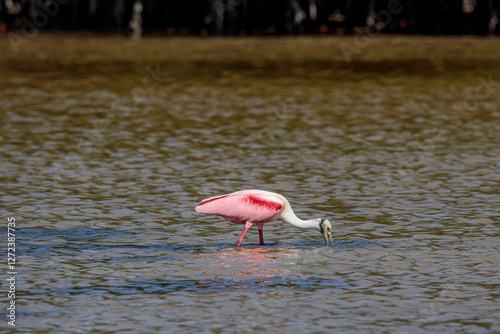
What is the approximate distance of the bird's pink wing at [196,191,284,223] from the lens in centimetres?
959

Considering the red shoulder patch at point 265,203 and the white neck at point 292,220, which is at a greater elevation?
the red shoulder patch at point 265,203

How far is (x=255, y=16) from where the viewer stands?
41.7 metres

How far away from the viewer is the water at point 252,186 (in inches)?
311

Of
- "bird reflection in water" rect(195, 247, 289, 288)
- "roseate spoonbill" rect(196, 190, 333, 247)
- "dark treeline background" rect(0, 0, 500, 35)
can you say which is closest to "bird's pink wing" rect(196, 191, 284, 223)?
"roseate spoonbill" rect(196, 190, 333, 247)

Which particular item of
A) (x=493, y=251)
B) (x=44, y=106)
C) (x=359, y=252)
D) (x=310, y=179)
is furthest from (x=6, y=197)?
(x=44, y=106)

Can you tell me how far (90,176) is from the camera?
1313 cm

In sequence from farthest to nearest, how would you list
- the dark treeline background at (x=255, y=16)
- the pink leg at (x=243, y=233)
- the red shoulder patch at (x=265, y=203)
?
the dark treeline background at (x=255, y=16), the pink leg at (x=243, y=233), the red shoulder patch at (x=265, y=203)

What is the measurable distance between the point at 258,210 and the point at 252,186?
286cm

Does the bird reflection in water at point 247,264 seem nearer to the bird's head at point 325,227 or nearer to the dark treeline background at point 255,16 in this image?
the bird's head at point 325,227

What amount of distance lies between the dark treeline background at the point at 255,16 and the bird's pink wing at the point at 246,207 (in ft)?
96.1

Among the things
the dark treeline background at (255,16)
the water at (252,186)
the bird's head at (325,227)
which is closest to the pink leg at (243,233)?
the water at (252,186)

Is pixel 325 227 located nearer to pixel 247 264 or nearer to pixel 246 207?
pixel 246 207

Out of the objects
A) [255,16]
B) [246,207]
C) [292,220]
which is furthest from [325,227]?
[255,16]

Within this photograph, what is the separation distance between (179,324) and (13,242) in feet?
9.84
